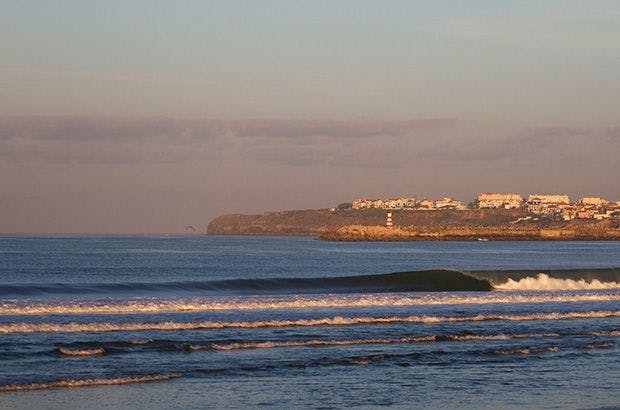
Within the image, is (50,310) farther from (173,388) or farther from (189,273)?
(189,273)

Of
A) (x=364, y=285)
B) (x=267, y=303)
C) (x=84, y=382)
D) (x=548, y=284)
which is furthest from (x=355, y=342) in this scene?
(x=548, y=284)

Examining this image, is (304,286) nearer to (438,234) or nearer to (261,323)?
(261,323)

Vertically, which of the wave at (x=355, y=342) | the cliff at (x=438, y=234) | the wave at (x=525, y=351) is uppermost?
the cliff at (x=438, y=234)

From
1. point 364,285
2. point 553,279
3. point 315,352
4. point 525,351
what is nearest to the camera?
point 315,352

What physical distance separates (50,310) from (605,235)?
17758 centimetres

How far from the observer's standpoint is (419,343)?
24.3 meters

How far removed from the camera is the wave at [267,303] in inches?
1178

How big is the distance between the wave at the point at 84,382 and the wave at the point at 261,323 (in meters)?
6.51

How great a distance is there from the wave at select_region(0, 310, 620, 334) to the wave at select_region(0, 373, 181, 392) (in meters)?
6.51

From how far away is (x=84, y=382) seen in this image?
18.0 metres

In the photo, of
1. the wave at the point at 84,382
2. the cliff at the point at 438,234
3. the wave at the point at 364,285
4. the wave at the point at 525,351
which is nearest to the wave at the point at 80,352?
the wave at the point at 84,382

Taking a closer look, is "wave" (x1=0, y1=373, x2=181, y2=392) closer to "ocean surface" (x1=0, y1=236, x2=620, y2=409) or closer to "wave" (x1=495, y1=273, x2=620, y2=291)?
"ocean surface" (x1=0, y1=236, x2=620, y2=409)

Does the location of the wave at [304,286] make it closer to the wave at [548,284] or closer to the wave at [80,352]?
the wave at [548,284]

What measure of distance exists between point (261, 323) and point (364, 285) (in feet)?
75.0
